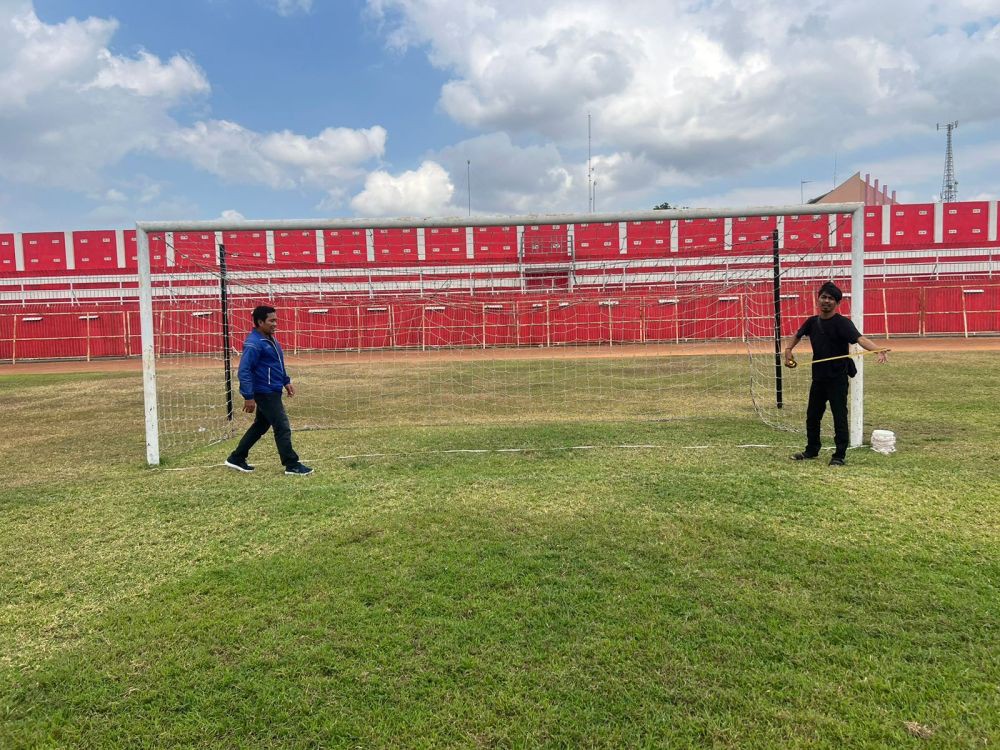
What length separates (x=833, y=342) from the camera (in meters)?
6.41

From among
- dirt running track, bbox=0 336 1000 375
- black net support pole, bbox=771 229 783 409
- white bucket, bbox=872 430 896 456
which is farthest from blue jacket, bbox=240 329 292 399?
dirt running track, bbox=0 336 1000 375

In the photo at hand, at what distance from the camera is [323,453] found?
7645 mm

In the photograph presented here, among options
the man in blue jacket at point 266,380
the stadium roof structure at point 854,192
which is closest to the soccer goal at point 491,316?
the man in blue jacket at point 266,380

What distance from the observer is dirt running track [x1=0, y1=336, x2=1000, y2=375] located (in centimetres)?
2108

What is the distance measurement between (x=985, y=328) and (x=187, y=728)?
104ft

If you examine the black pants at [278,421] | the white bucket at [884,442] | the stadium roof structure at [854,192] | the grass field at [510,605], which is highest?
the stadium roof structure at [854,192]

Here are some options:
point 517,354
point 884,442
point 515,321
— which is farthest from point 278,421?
point 515,321

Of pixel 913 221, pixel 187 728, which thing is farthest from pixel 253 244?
pixel 913 221

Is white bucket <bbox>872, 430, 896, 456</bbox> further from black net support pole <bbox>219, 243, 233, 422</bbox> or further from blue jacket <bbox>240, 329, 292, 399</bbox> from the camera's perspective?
black net support pole <bbox>219, 243, 233, 422</bbox>

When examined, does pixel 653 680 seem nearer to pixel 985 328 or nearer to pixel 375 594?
pixel 375 594

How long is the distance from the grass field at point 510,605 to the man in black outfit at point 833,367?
334 millimetres

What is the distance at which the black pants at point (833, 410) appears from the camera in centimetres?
625

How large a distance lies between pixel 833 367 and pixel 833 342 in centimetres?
26

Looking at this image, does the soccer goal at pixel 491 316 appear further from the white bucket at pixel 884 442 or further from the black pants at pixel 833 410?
the black pants at pixel 833 410
